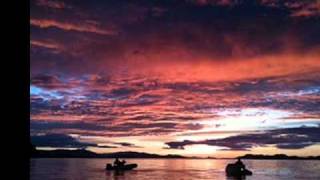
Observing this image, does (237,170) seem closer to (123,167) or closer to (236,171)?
(236,171)

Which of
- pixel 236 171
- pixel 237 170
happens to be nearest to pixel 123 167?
pixel 236 171

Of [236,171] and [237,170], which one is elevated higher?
[237,170]

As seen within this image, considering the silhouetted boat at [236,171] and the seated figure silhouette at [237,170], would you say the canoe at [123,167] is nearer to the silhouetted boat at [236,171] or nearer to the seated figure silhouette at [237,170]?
the seated figure silhouette at [237,170]

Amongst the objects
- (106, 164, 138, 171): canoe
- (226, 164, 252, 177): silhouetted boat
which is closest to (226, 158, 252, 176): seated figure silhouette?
(226, 164, 252, 177): silhouetted boat

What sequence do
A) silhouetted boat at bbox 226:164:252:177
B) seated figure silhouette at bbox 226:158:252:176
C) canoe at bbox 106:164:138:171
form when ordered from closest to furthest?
seated figure silhouette at bbox 226:158:252:176 < silhouetted boat at bbox 226:164:252:177 < canoe at bbox 106:164:138:171

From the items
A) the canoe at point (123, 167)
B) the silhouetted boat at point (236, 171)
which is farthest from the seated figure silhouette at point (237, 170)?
the canoe at point (123, 167)

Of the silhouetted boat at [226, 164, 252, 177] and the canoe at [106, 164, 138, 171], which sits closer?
the silhouetted boat at [226, 164, 252, 177]

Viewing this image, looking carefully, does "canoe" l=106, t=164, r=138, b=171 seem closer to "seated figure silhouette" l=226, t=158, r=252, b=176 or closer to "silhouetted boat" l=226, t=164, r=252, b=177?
"seated figure silhouette" l=226, t=158, r=252, b=176

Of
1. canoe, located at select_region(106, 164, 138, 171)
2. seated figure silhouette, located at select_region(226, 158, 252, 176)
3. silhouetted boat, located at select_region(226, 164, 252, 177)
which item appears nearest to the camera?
seated figure silhouette, located at select_region(226, 158, 252, 176)

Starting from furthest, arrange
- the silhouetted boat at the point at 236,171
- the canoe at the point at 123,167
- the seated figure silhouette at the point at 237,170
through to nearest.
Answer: the canoe at the point at 123,167 → the silhouetted boat at the point at 236,171 → the seated figure silhouette at the point at 237,170
